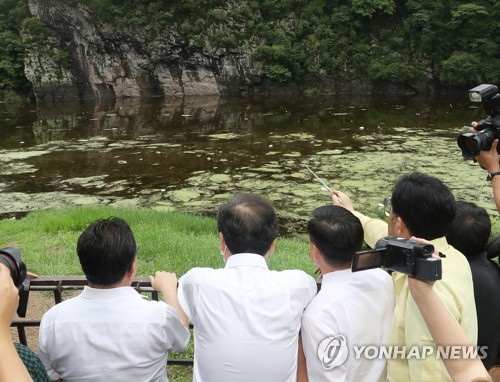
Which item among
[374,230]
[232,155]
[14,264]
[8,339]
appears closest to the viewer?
[8,339]

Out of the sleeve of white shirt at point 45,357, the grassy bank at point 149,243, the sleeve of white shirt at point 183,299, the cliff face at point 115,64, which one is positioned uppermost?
the cliff face at point 115,64

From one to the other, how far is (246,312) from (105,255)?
0.51 m

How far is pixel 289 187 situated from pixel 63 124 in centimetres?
1156

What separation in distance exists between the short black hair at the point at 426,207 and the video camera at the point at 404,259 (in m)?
0.38

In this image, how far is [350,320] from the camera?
4.93 feet

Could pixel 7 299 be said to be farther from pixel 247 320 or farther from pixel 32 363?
pixel 247 320

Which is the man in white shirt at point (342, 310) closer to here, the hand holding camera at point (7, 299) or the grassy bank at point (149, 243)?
the hand holding camera at point (7, 299)

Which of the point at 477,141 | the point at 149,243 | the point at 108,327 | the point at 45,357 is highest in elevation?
the point at 477,141

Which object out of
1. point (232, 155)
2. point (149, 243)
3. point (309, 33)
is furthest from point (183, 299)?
point (309, 33)

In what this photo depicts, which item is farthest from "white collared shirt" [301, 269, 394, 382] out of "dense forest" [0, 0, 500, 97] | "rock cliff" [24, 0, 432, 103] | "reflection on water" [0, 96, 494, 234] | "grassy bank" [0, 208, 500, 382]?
"rock cliff" [24, 0, 432, 103]

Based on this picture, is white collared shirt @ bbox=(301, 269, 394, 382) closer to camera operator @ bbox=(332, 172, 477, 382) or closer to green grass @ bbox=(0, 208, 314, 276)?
camera operator @ bbox=(332, 172, 477, 382)

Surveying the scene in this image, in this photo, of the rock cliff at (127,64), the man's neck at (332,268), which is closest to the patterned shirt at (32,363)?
the man's neck at (332,268)

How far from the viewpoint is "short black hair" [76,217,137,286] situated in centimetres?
160

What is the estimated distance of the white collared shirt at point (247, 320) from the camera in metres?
1.48
